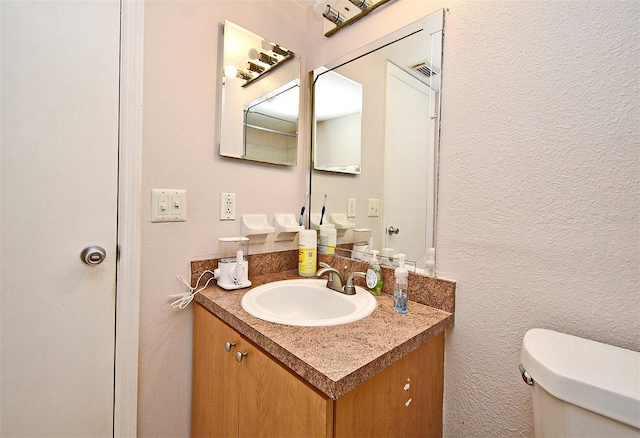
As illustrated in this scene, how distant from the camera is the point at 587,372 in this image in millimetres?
526

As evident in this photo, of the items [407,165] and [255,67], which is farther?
[255,67]

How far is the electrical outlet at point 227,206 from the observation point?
113cm

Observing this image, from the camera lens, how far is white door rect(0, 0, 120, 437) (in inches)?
31.0

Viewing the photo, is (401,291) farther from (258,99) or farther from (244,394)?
(258,99)

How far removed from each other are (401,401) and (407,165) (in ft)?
2.40

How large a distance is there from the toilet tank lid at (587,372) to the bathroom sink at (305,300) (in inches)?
16.2

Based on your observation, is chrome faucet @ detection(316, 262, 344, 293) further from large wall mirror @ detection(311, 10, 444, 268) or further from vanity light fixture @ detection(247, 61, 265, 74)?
vanity light fixture @ detection(247, 61, 265, 74)

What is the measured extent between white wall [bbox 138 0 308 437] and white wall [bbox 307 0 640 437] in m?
0.78

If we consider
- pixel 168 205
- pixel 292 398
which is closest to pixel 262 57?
pixel 168 205

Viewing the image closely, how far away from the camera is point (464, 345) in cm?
86

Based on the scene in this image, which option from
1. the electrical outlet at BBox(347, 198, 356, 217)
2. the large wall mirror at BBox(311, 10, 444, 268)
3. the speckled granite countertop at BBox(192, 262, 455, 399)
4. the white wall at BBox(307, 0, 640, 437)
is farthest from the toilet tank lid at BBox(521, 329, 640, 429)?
the electrical outlet at BBox(347, 198, 356, 217)

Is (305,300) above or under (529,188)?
under

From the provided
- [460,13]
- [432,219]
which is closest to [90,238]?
[432,219]

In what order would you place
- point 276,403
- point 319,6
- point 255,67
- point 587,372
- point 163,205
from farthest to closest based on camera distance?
1. point 255,67
2. point 319,6
3. point 163,205
4. point 276,403
5. point 587,372
